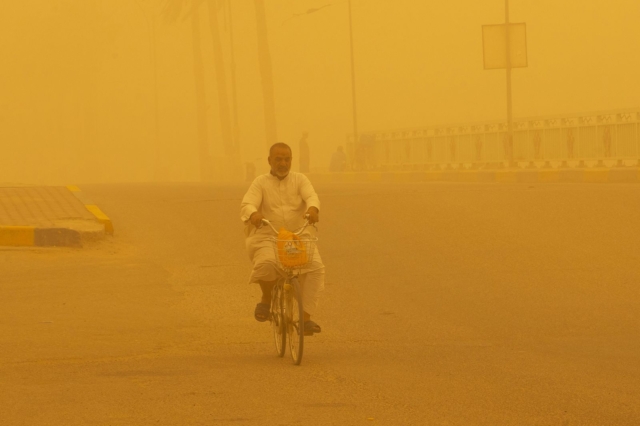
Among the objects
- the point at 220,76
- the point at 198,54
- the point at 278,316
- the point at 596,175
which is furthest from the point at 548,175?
the point at 198,54

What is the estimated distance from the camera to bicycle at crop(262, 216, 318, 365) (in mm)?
7148

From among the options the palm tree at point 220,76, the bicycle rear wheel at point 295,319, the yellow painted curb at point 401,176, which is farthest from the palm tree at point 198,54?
the bicycle rear wheel at point 295,319

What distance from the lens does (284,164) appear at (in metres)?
7.61

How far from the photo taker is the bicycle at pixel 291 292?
715cm

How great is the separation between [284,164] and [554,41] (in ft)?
202

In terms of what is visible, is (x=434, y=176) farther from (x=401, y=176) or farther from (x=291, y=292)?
(x=291, y=292)

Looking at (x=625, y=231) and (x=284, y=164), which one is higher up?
(x=284, y=164)

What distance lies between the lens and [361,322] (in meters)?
9.08

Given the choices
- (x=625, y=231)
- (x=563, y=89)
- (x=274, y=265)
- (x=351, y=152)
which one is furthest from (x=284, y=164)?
(x=563, y=89)

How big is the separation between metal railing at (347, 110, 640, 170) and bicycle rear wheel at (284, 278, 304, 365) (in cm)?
2134

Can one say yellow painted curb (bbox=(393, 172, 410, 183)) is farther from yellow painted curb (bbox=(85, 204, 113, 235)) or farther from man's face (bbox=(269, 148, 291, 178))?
man's face (bbox=(269, 148, 291, 178))

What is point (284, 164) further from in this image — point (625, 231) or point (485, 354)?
point (625, 231)

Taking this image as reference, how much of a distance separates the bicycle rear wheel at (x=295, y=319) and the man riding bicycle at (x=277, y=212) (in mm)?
119

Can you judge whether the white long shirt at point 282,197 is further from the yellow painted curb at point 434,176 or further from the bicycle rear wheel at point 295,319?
the yellow painted curb at point 434,176
